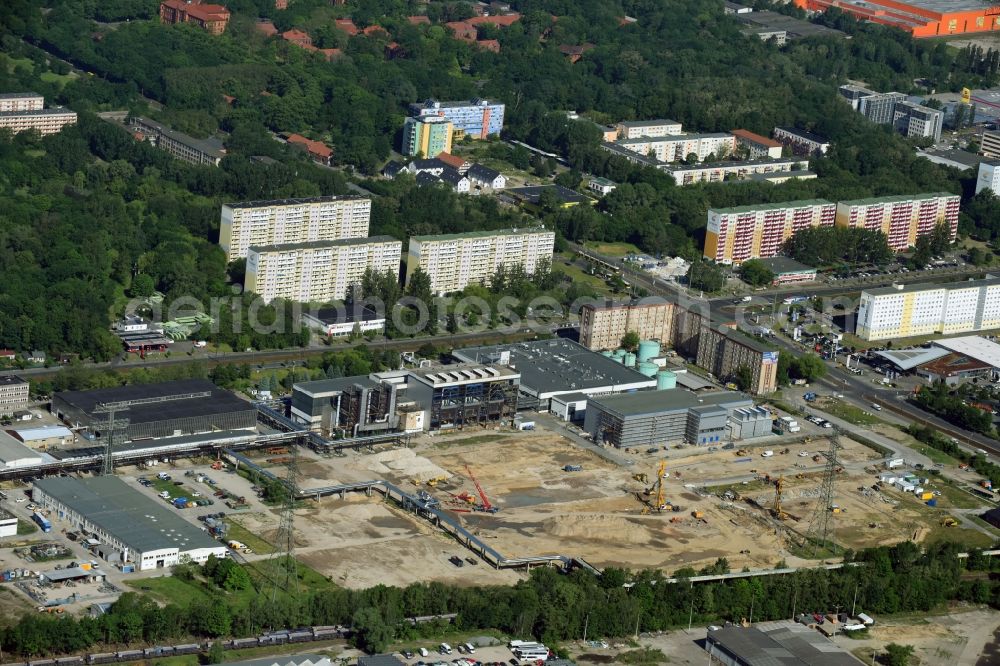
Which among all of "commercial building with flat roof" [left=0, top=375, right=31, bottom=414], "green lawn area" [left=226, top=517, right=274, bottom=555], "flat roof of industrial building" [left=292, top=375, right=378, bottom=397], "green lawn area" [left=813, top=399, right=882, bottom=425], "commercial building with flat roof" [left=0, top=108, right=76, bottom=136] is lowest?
"green lawn area" [left=226, top=517, right=274, bottom=555]

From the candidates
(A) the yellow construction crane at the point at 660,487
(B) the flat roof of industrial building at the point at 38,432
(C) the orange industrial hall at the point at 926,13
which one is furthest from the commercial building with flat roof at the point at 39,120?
(C) the orange industrial hall at the point at 926,13

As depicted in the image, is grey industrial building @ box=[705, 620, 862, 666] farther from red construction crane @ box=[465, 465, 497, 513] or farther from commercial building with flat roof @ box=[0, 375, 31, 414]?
commercial building with flat roof @ box=[0, 375, 31, 414]

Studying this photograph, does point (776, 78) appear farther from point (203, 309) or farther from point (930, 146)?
point (203, 309)

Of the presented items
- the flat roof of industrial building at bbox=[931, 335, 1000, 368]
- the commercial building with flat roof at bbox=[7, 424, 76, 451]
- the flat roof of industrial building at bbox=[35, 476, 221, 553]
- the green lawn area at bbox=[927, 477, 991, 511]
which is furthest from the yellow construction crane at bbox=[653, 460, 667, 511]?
the commercial building with flat roof at bbox=[7, 424, 76, 451]

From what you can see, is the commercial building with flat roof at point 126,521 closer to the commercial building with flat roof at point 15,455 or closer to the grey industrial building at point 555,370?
the commercial building with flat roof at point 15,455

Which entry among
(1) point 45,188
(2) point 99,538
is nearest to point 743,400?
(2) point 99,538

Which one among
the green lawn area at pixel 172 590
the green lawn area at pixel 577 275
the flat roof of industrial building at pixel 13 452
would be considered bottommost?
the green lawn area at pixel 172 590
